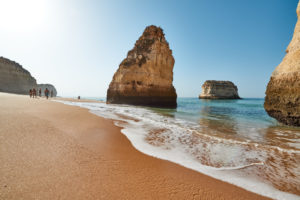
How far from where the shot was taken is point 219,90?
6028cm

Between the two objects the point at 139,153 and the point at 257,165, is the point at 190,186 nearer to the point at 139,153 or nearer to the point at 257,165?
the point at 139,153

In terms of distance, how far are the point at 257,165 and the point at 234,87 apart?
246 feet

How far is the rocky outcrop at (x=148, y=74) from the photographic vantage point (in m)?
17.9

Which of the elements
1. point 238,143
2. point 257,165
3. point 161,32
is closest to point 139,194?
point 257,165

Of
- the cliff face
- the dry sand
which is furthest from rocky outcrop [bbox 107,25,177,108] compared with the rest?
the cliff face

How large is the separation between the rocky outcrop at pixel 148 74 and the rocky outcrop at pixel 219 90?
48.4 metres

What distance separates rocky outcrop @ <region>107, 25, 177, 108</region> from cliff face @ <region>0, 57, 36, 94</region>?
4135 cm

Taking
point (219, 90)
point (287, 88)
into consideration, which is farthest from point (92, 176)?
point (219, 90)

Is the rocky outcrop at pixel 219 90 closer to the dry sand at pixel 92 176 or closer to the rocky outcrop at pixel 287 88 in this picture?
the rocky outcrop at pixel 287 88

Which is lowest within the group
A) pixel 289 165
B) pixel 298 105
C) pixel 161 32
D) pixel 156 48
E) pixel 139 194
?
pixel 289 165

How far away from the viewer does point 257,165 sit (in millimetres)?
2248

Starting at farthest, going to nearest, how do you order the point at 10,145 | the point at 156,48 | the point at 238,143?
the point at 156,48
the point at 238,143
the point at 10,145

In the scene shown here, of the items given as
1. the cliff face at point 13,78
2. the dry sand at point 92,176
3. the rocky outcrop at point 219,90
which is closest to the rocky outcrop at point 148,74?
the dry sand at point 92,176

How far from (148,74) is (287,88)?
45.7ft
